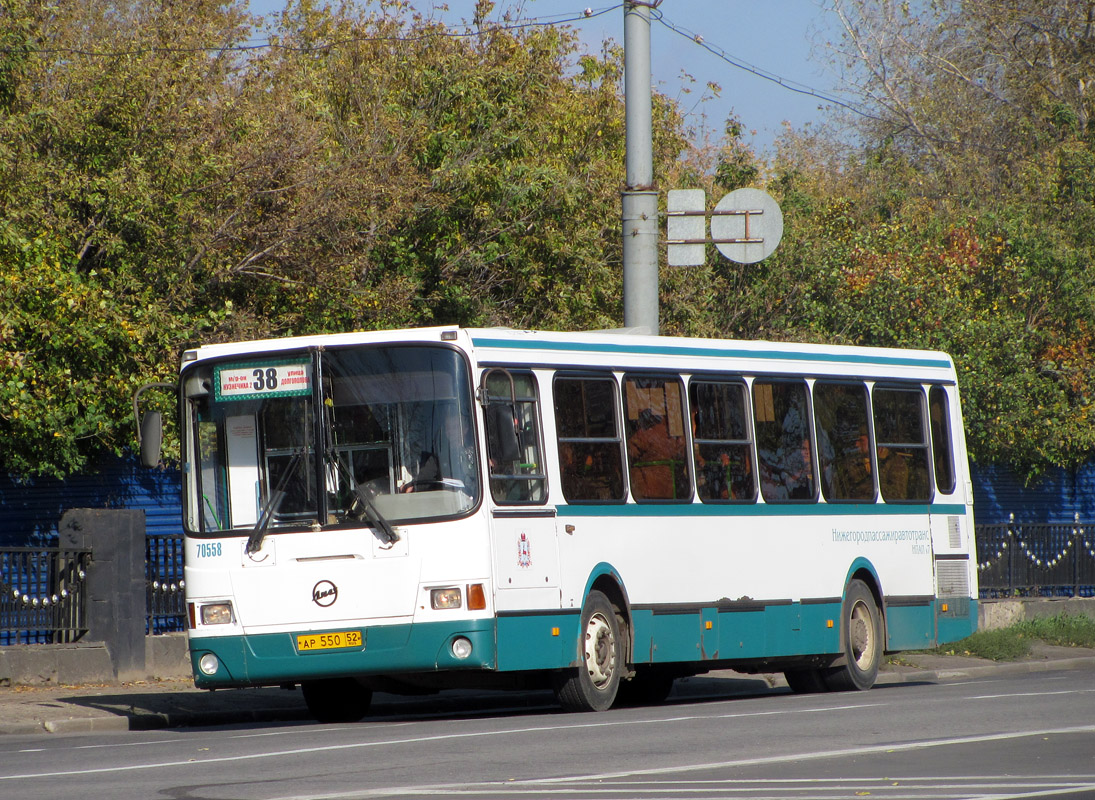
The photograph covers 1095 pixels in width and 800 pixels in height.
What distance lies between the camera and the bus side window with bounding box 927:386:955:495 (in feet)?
59.0

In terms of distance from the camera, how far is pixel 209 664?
13.2m

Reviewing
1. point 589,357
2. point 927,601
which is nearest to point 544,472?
point 589,357

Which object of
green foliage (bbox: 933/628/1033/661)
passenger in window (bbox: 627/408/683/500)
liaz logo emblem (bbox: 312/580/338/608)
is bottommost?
green foliage (bbox: 933/628/1033/661)

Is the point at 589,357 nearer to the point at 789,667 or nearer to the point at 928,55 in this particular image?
the point at 789,667

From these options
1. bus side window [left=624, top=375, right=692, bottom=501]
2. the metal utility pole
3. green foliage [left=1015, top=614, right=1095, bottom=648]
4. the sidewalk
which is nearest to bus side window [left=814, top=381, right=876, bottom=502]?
bus side window [left=624, top=375, right=692, bottom=501]

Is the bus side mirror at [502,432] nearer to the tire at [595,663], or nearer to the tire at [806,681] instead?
the tire at [595,663]

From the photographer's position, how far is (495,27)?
2853 cm

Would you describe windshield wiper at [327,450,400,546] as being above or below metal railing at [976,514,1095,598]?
above

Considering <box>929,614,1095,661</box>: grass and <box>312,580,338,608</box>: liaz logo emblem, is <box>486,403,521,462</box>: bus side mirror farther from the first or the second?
<box>929,614,1095,661</box>: grass

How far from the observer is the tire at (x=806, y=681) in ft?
56.3

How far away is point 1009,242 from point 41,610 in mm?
17654

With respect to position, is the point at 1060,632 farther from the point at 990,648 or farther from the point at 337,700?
the point at 337,700

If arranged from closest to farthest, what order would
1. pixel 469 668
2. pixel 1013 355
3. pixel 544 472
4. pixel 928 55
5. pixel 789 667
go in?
pixel 469 668 → pixel 544 472 → pixel 789 667 → pixel 1013 355 → pixel 928 55

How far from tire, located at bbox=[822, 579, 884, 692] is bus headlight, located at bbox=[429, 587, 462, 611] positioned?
17.4 feet
